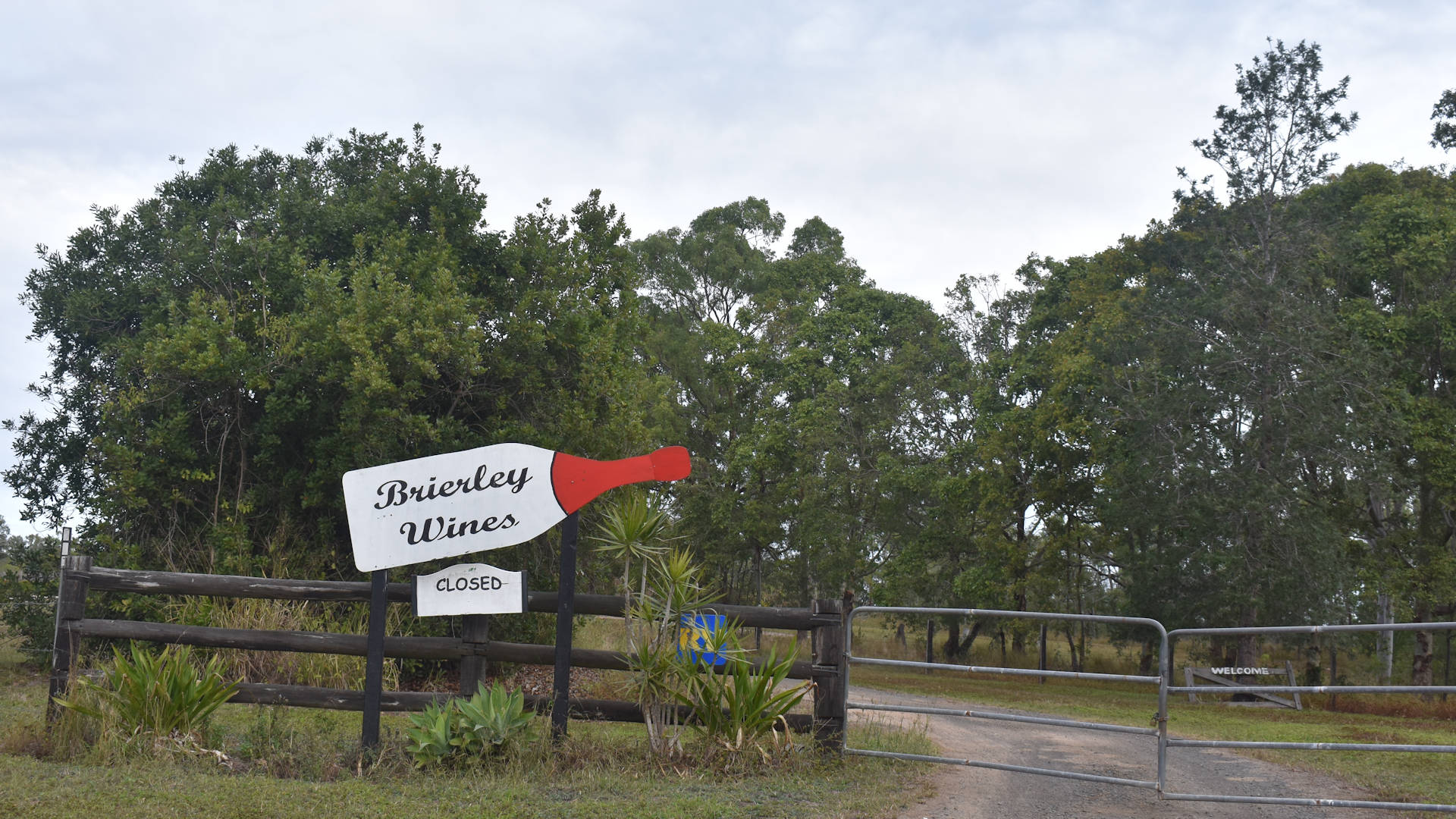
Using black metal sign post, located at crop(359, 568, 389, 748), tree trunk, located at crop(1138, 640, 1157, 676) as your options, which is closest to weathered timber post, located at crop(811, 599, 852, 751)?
black metal sign post, located at crop(359, 568, 389, 748)

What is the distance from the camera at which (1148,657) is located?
28.6 metres

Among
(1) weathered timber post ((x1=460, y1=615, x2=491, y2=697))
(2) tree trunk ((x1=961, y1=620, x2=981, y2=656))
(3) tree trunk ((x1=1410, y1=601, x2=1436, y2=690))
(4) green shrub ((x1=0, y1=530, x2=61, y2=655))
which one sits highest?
(1) weathered timber post ((x1=460, y1=615, x2=491, y2=697))

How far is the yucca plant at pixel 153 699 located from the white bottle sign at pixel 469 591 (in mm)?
1587

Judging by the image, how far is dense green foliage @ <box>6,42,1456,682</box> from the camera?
1327 centimetres

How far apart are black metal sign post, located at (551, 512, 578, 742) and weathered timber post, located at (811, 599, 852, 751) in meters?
1.77

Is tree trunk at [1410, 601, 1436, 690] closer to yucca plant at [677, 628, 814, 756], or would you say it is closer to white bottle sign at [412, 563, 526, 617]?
yucca plant at [677, 628, 814, 756]

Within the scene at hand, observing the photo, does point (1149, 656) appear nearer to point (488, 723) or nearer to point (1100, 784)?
point (1100, 784)

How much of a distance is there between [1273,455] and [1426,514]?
463 cm

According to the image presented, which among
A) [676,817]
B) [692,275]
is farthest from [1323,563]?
[692,275]

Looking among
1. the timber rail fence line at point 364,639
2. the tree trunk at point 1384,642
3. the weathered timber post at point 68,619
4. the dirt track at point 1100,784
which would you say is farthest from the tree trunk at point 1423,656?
the weathered timber post at point 68,619

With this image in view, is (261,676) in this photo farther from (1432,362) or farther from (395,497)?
(1432,362)

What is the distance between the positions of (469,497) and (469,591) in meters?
0.69

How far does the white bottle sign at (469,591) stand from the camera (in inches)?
285

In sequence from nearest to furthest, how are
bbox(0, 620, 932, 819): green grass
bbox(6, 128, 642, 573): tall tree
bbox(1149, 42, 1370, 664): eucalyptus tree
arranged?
bbox(0, 620, 932, 819): green grass
bbox(6, 128, 642, 573): tall tree
bbox(1149, 42, 1370, 664): eucalyptus tree
